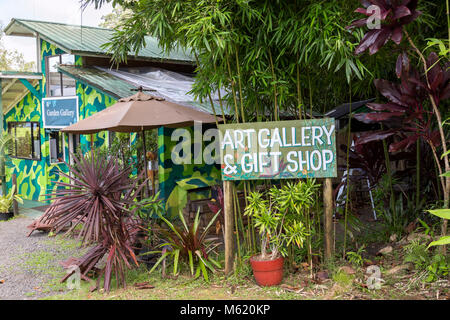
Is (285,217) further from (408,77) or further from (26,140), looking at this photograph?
(26,140)

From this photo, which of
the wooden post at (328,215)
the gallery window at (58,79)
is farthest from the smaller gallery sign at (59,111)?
the wooden post at (328,215)

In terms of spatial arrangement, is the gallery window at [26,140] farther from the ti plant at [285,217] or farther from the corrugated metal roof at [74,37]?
the ti plant at [285,217]

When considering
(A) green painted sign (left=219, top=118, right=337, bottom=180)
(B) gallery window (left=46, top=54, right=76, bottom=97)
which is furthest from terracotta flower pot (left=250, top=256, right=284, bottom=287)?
(B) gallery window (left=46, top=54, right=76, bottom=97)

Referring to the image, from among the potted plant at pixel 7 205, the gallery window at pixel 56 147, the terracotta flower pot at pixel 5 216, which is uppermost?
the gallery window at pixel 56 147

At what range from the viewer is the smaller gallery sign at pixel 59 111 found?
906cm

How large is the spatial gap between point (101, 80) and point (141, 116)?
127 inches

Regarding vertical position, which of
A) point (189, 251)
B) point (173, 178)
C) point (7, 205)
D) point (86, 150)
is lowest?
point (189, 251)

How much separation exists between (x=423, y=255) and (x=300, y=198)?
128 centimetres

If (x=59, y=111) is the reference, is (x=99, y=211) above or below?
below

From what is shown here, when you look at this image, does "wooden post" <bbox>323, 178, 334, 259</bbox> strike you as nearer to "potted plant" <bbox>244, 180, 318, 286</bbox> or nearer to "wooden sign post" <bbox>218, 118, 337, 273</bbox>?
"wooden sign post" <bbox>218, 118, 337, 273</bbox>

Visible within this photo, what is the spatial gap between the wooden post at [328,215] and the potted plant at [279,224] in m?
0.14

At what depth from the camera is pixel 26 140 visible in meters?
11.2

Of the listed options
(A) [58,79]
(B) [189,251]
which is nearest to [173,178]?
(B) [189,251]

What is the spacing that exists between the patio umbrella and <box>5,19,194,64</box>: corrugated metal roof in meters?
3.33
